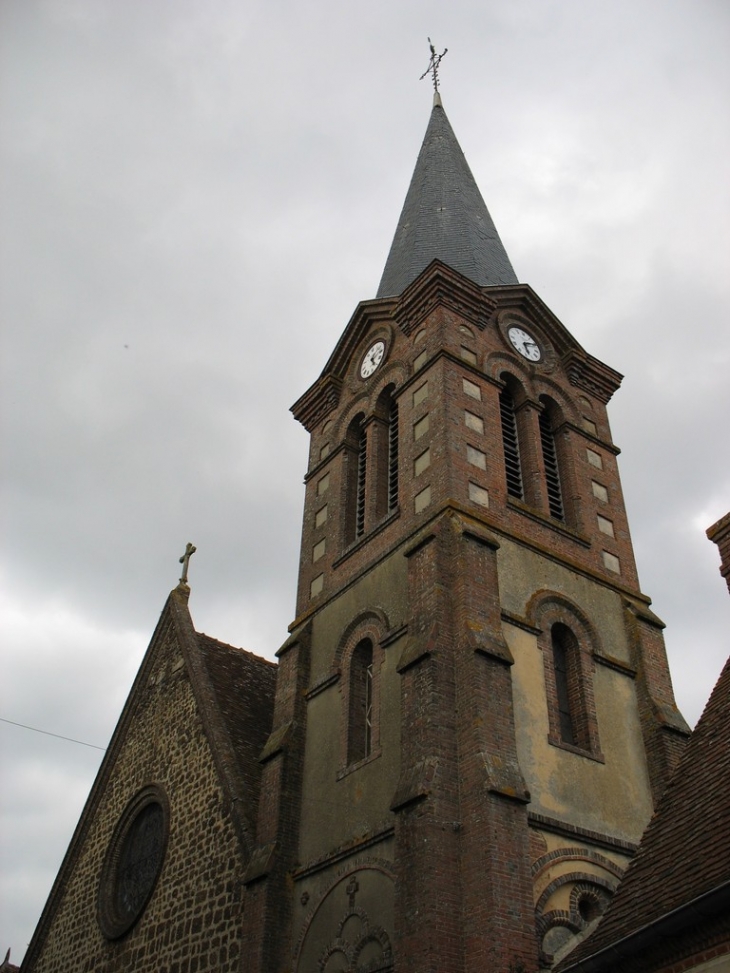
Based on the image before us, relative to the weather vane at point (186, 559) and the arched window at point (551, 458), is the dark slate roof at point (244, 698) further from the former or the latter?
the arched window at point (551, 458)

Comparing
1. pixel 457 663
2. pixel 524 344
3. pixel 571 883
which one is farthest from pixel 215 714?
→ pixel 524 344

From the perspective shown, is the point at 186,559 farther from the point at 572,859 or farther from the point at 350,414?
the point at 572,859

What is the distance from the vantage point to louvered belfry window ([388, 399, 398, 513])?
19953 millimetres

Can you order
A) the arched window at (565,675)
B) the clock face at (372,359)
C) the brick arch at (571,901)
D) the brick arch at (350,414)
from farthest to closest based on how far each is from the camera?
the clock face at (372,359), the brick arch at (350,414), the arched window at (565,675), the brick arch at (571,901)

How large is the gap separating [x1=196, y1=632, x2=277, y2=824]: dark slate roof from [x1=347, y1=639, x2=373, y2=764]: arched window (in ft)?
8.74

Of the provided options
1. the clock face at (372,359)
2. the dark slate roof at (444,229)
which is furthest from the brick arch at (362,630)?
the dark slate roof at (444,229)

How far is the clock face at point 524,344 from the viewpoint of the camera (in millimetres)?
21922

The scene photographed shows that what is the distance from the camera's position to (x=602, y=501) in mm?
20672

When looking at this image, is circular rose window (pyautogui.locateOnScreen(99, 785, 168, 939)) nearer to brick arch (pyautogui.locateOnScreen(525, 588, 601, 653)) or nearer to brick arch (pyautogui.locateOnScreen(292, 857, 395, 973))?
brick arch (pyautogui.locateOnScreen(292, 857, 395, 973))

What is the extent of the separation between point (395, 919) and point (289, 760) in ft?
16.4

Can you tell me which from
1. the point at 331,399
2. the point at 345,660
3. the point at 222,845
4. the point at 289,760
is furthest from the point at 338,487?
the point at 222,845

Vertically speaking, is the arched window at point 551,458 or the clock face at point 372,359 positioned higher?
the clock face at point 372,359

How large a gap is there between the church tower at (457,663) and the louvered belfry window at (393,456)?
0.21ft

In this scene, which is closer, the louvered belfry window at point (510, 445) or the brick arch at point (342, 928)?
the brick arch at point (342, 928)
